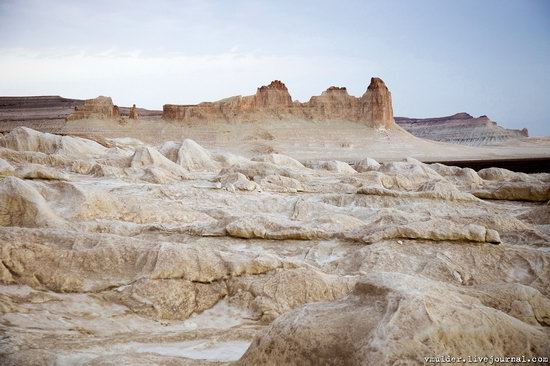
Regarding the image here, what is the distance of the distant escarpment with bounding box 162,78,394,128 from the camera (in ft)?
223

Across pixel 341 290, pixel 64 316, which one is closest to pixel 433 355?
pixel 341 290

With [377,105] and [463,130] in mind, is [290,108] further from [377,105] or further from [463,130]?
[463,130]

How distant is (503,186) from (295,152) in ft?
142

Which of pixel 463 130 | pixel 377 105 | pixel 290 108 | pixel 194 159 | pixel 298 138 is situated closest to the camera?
pixel 194 159

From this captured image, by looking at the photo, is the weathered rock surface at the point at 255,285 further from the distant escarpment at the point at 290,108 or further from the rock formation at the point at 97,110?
the rock formation at the point at 97,110

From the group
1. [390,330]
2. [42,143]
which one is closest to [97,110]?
[42,143]

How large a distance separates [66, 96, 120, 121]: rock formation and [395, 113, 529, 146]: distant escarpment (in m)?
70.1

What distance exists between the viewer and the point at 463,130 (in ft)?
352

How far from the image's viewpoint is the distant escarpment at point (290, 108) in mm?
67938

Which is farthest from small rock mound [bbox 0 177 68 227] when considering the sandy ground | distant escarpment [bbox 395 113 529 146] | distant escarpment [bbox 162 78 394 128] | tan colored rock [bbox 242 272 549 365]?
distant escarpment [bbox 395 113 529 146]

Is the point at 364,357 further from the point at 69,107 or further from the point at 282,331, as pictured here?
the point at 69,107

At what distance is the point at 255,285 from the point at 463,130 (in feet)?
364

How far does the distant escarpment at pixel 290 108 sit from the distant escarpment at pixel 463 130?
37.9 meters

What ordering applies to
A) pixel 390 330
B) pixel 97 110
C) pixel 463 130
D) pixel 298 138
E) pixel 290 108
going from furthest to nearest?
pixel 463 130 < pixel 290 108 < pixel 97 110 < pixel 298 138 < pixel 390 330
